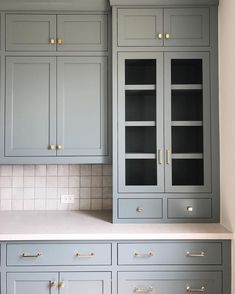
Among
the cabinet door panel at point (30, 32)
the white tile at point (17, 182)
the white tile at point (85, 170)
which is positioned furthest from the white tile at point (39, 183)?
the cabinet door panel at point (30, 32)

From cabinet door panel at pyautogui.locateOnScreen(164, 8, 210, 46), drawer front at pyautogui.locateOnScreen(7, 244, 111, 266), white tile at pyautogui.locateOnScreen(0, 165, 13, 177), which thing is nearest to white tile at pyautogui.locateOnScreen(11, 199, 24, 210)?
white tile at pyautogui.locateOnScreen(0, 165, 13, 177)

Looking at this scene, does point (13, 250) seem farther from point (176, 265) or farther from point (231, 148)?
point (231, 148)

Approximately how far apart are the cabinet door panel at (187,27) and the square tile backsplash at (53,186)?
46.7 inches

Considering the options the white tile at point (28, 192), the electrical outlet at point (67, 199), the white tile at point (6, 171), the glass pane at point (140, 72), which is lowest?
the electrical outlet at point (67, 199)

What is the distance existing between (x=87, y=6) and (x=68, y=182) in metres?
1.44

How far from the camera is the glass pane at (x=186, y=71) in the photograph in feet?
6.75

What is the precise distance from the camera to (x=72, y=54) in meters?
2.11

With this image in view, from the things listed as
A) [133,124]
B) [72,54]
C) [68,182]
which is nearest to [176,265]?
[133,124]

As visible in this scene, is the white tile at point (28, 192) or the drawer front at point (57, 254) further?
the white tile at point (28, 192)

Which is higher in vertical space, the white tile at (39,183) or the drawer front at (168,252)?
the white tile at (39,183)

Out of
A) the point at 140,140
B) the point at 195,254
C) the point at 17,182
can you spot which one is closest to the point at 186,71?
the point at 140,140

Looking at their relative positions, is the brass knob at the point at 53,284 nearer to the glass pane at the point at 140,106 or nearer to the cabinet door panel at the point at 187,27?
the glass pane at the point at 140,106

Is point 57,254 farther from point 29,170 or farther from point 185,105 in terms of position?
point 185,105

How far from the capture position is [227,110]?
187cm
